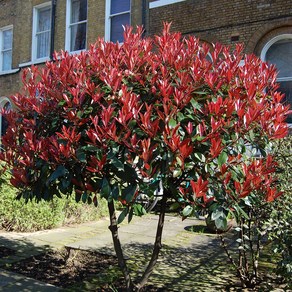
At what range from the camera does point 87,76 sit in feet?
9.78

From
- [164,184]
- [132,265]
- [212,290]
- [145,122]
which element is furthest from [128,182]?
[132,265]

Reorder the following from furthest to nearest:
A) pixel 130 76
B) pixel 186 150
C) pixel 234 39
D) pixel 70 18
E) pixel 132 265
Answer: pixel 70 18, pixel 234 39, pixel 132 265, pixel 130 76, pixel 186 150

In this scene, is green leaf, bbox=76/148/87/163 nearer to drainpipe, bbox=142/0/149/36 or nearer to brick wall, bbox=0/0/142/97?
drainpipe, bbox=142/0/149/36

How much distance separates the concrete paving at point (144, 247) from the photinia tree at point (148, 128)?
4.61ft

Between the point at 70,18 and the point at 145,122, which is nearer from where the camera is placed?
the point at 145,122

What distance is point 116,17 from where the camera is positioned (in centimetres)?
1341

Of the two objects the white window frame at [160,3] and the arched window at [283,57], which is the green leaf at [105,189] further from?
the white window frame at [160,3]

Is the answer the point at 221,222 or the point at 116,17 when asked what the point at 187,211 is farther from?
the point at 116,17

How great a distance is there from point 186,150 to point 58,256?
3391mm

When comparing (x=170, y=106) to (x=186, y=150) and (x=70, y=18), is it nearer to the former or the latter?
(x=186, y=150)

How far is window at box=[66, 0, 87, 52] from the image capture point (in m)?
14.6

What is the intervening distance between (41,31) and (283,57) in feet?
34.4

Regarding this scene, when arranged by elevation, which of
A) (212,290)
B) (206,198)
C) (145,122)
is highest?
(145,122)

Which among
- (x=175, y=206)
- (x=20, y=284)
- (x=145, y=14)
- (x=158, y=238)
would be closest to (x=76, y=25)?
(x=145, y=14)
